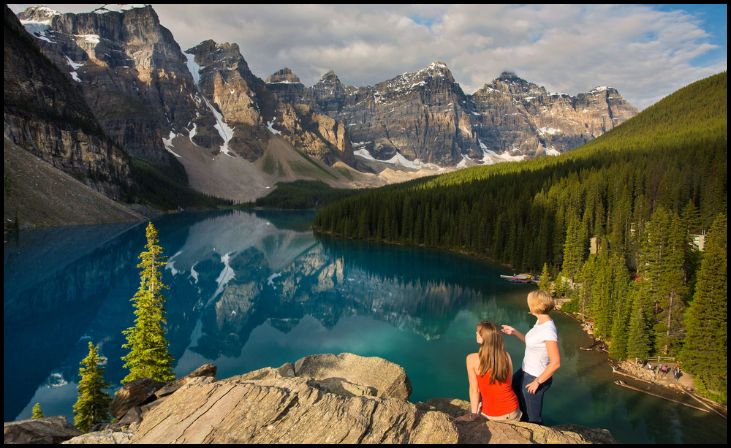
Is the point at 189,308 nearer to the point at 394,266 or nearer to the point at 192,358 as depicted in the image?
the point at 192,358

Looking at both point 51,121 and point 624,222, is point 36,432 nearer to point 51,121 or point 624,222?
point 624,222

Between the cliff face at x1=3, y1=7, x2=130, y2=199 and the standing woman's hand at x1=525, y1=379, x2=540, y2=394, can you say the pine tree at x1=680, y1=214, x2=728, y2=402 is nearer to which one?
the standing woman's hand at x1=525, y1=379, x2=540, y2=394

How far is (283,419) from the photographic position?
322 inches

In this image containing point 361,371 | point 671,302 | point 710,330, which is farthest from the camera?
point 671,302

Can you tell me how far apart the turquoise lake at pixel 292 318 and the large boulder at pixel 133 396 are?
14.5 m

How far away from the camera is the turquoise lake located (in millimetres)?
25234

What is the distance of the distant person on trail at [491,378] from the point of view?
312 inches

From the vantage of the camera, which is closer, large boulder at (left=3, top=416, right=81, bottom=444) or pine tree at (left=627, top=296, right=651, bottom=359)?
large boulder at (left=3, top=416, right=81, bottom=444)

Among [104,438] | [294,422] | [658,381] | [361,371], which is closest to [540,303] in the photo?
[294,422]

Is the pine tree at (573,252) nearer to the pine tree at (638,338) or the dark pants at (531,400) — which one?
the pine tree at (638,338)

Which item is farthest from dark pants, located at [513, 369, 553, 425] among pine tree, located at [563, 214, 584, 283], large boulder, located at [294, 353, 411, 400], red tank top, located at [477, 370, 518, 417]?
pine tree, located at [563, 214, 584, 283]

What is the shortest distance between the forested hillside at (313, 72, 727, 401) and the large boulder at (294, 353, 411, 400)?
1993 centimetres

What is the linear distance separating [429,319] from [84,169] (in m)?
147

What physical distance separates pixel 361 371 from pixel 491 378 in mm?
12412
